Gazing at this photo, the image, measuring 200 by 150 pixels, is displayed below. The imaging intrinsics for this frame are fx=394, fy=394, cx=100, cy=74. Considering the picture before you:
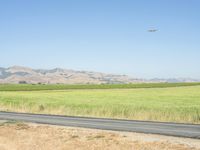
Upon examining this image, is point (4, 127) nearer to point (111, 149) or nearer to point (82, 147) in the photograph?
point (82, 147)

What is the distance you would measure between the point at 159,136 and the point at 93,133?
11.2ft

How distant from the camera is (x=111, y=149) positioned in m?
16.4

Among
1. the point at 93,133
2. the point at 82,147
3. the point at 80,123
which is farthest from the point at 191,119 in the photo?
the point at 82,147

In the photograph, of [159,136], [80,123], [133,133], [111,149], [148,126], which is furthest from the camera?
[80,123]

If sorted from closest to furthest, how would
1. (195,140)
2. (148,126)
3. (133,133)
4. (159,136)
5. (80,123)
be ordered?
1. (195,140)
2. (159,136)
3. (133,133)
4. (148,126)
5. (80,123)

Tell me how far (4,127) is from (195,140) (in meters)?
11.8

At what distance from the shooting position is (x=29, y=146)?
61.2ft

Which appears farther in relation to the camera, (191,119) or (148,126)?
(191,119)

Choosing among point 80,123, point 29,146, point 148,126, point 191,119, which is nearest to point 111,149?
point 29,146

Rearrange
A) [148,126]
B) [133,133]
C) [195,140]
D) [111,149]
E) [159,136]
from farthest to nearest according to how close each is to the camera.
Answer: [148,126] < [133,133] < [159,136] < [195,140] < [111,149]

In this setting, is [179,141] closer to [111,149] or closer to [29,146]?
[111,149]

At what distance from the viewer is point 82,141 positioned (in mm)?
18469

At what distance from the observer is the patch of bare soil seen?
54.0ft

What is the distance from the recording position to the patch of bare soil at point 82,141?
648 inches
